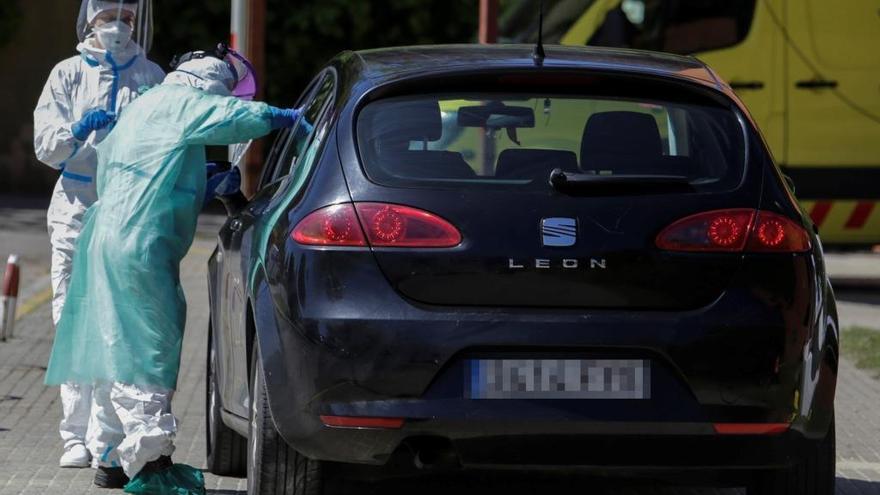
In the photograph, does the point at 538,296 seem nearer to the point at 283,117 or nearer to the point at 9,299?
the point at 283,117

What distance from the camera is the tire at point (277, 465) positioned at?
4.97 meters

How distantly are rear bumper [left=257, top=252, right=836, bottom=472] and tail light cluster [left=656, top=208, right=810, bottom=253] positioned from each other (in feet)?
0.43

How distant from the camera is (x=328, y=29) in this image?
67.1 ft

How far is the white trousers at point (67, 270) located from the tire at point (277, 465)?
163cm

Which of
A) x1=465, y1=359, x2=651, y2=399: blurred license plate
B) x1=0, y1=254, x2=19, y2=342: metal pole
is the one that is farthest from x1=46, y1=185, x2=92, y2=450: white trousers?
x1=0, y1=254, x2=19, y2=342: metal pole

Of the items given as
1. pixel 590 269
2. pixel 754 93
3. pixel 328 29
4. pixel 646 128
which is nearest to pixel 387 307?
pixel 590 269

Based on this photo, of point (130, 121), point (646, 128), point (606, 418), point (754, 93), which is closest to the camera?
point (606, 418)

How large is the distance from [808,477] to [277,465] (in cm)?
146

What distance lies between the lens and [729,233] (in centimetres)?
481

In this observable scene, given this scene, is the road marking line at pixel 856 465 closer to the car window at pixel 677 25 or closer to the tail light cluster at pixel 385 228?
the tail light cluster at pixel 385 228

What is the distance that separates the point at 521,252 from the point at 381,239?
36 cm

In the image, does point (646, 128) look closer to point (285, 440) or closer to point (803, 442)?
point (803, 442)

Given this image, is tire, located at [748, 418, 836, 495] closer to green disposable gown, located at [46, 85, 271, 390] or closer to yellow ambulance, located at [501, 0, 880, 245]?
green disposable gown, located at [46, 85, 271, 390]

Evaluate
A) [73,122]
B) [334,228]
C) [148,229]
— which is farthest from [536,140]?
[73,122]
